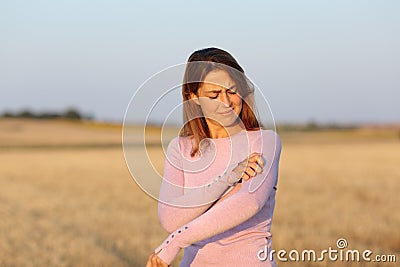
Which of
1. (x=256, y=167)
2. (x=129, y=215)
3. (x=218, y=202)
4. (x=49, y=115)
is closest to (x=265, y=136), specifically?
(x=256, y=167)

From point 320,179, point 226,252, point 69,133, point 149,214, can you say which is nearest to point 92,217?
point 149,214

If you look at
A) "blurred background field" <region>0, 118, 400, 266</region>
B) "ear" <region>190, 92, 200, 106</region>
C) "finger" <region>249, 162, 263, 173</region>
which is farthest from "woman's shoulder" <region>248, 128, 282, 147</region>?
"blurred background field" <region>0, 118, 400, 266</region>

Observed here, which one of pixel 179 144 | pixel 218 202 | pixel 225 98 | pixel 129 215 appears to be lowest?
pixel 218 202

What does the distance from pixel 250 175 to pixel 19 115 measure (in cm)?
8550

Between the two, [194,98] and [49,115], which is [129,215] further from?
[49,115]

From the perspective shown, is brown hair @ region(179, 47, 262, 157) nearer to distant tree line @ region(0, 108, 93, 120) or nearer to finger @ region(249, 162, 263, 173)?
finger @ region(249, 162, 263, 173)

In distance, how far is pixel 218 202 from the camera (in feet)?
8.04

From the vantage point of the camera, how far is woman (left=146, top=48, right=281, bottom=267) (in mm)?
2365

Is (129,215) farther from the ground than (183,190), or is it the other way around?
(129,215)

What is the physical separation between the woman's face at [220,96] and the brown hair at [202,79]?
0.02 m

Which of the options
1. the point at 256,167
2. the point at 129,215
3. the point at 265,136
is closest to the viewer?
the point at 256,167

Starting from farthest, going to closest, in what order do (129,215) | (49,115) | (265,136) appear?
1. (49,115)
2. (129,215)
3. (265,136)

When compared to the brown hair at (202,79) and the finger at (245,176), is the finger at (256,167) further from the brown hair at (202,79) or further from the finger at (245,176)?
the brown hair at (202,79)

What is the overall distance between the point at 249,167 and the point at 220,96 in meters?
0.28
